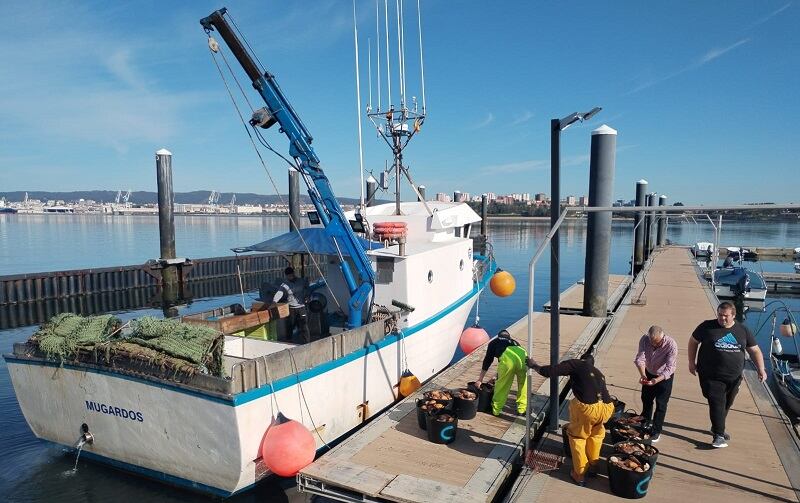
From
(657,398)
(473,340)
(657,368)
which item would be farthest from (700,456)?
(473,340)

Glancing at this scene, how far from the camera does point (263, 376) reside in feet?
19.9

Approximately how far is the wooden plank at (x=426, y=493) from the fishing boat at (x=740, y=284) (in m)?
21.5

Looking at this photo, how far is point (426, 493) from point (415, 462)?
0.71 meters

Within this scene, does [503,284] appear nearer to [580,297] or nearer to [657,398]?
[657,398]

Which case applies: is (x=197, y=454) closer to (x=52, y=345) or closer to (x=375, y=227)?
(x=52, y=345)

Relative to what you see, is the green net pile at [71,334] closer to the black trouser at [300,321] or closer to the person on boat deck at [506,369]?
the black trouser at [300,321]

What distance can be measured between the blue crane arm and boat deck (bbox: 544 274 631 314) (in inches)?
316

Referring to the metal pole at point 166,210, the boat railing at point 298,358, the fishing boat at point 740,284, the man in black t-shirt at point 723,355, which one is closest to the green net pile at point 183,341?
the boat railing at point 298,358

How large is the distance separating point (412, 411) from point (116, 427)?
4.05 meters

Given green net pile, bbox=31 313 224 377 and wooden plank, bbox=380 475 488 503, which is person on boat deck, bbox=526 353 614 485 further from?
green net pile, bbox=31 313 224 377

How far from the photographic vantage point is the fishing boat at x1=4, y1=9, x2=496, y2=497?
586 centimetres

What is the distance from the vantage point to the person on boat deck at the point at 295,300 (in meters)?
9.40

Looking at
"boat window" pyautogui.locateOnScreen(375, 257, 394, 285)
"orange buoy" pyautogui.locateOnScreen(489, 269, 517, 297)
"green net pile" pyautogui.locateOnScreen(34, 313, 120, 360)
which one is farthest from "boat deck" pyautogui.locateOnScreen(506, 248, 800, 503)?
"green net pile" pyautogui.locateOnScreen(34, 313, 120, 360)

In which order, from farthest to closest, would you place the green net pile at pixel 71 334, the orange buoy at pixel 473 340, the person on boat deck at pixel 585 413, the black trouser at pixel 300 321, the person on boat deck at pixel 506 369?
the orange buoy at pixel 473 340
the black trouser at pixel 300 321
the person on boat deck at pixel 506 369
the green net pile at pixel 71 334
the person on boat deck at pixel 585 413
